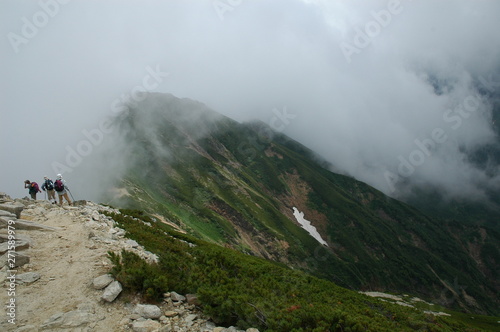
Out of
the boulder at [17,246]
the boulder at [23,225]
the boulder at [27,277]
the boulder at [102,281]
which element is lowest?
the boulder at [23,225]

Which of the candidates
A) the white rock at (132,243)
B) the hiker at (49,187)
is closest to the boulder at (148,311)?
the white rock at (132,243)

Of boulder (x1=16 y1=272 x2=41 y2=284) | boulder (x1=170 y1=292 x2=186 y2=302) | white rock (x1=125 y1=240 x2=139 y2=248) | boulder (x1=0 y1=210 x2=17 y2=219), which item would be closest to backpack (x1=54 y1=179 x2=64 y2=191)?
boulder (x1=0 y1=210 x2=17 y2=219)

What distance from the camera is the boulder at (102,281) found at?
514 inches

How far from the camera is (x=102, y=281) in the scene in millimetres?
13266

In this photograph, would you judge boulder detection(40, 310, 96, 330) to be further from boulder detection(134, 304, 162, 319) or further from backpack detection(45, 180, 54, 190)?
backpack detection(45, 180, 54, 190)

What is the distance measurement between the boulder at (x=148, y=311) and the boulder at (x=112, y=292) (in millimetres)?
1349

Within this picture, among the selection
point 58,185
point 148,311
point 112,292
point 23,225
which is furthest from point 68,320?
point 58,185

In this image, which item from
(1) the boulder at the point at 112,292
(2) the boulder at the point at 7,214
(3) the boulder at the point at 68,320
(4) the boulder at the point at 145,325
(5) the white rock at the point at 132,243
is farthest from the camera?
(5) the white rock at the point at 132,243

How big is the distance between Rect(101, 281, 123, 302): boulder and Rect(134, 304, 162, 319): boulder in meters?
1.35

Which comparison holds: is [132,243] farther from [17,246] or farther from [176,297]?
[176,297]

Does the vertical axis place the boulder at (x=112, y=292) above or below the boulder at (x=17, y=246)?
above

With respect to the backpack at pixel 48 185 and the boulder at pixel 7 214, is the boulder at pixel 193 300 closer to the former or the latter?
the boulder at pixel 7 214

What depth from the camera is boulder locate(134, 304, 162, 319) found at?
37.4ft

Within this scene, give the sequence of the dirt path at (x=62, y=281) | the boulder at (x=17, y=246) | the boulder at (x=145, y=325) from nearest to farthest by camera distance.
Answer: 1. the boulder at (x=145, y=325)
2. the dirt path at (x=62, y=281)
3. the boulder at (x=17, y=246)
